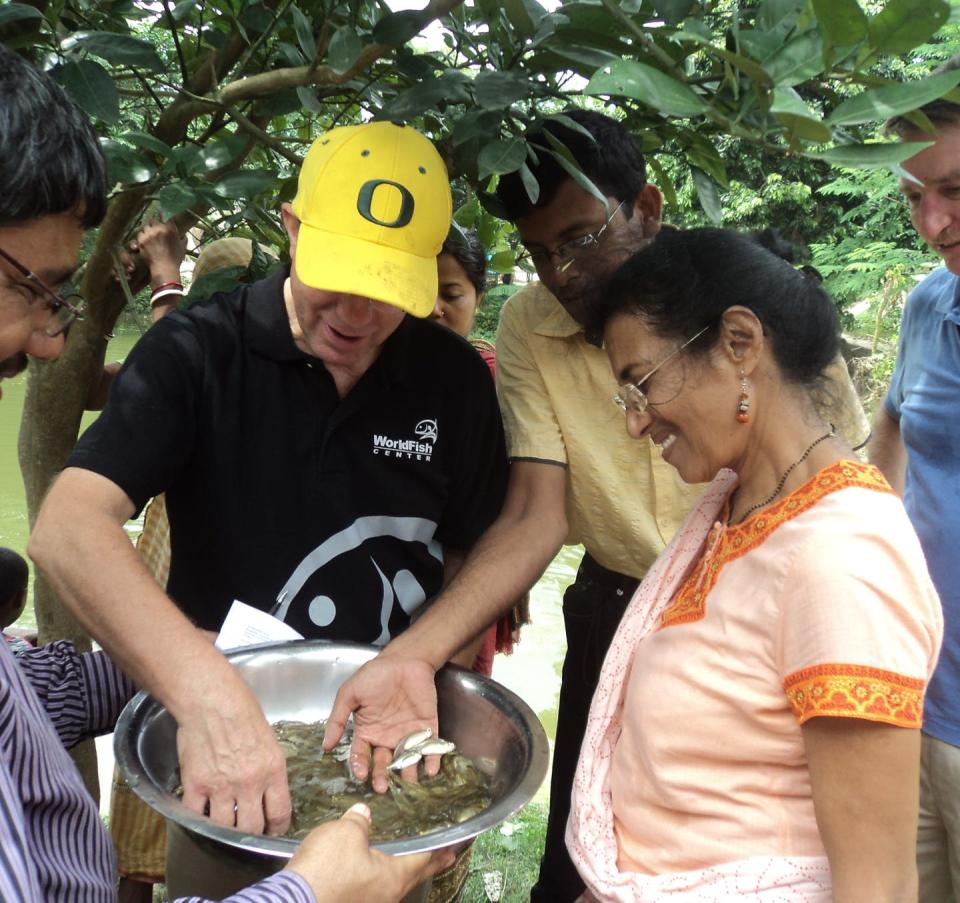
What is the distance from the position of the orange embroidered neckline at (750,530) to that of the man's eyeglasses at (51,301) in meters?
1.01

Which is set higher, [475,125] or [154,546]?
[475,125]

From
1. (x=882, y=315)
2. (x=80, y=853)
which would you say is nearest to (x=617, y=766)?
(x=80, y=853)

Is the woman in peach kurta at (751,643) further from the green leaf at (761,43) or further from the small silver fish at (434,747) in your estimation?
the green leaf at (761,43)

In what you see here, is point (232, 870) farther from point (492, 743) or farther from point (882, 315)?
point (882, 315)

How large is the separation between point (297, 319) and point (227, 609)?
59 centimetres

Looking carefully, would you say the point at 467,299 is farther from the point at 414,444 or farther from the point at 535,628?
the point at 535,628

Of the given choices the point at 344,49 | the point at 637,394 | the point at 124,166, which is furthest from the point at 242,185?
the point at 637,394

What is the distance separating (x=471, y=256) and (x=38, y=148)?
91.9 inches

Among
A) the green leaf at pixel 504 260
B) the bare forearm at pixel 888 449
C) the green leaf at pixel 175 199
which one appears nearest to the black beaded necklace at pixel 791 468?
the green leaf at pixel 175 199

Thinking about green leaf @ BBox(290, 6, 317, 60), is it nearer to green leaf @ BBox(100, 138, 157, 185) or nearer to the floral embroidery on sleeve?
green leaf @ BBox(100, 138, 157, 185)

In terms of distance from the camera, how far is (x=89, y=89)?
1.54 m

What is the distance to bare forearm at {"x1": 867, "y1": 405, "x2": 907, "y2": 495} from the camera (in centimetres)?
256

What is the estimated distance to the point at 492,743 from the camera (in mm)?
1678

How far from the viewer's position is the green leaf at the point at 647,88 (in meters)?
1.09
